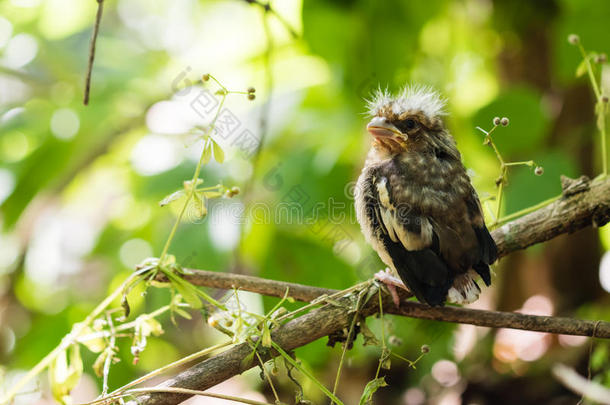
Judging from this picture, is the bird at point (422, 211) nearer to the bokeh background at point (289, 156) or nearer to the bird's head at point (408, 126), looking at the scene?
the bird's head at point (408, 126)

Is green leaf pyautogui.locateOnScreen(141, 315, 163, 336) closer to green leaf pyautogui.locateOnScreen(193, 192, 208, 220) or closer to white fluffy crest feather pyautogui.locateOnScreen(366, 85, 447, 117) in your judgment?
green leaf pyautogui.locateOnScreen(193, 192, 208, 220)

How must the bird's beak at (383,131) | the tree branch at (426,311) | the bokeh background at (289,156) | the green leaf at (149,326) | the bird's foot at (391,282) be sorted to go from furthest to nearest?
the bokeh background at (289,156)
the bird's beak at (383,131)
the bird's foot at (391,282)
the green leaf at (149,326)
the tree branch at (426,311)

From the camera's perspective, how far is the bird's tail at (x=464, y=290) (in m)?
1.19

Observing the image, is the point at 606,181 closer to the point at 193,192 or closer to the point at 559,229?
the point at 559,229

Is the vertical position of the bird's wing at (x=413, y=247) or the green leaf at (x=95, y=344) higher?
the bird's wing at (x=413, y=247)

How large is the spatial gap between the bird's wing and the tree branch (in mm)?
74

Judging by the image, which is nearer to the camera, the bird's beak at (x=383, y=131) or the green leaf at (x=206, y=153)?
the green leaf at (x=206, y=153)

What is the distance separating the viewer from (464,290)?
4.04ft

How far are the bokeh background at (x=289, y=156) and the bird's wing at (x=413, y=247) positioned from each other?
1.10 feet

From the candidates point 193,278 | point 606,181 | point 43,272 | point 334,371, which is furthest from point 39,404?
point 606,181

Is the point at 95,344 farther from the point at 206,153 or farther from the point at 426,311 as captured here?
the point at 426,311

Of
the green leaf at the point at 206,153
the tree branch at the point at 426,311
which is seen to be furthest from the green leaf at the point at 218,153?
the tree branch at the point at 426,311

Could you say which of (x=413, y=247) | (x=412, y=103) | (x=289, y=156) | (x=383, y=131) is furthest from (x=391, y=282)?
(x=289, y=156)

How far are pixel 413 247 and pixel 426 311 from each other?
0.50ft
